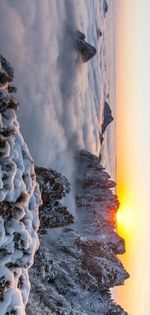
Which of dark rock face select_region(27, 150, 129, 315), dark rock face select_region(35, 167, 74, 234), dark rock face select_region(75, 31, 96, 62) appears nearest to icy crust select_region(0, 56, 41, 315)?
dark rock face select_region(27, 150, 129, 315)

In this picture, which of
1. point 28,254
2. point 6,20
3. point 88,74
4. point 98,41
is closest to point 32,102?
point 6,20

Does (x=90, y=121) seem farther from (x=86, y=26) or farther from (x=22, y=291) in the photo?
Answer: (x=22, y=291)

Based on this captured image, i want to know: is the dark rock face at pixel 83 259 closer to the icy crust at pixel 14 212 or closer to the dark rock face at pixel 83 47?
the icy crust at pixel 14 212

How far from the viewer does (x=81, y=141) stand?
11.5 metres

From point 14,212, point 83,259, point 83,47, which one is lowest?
point 83,259

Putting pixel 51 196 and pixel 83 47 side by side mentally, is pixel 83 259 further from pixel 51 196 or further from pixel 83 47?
pixel 83 47

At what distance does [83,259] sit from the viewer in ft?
32.9

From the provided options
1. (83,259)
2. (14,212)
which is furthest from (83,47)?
(14,212)

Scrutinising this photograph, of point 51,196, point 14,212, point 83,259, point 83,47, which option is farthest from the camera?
point 83,47

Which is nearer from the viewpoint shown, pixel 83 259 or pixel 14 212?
pixel 14 212

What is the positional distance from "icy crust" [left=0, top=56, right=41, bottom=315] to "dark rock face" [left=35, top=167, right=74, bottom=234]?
4.59 feet

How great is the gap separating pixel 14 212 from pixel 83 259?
15.3 ft

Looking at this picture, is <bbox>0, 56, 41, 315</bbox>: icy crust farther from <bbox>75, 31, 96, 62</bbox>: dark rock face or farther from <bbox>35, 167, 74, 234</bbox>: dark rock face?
<bbox>75, 31, 96, 62</bbox>: dark rock face

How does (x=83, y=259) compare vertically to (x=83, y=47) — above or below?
below
